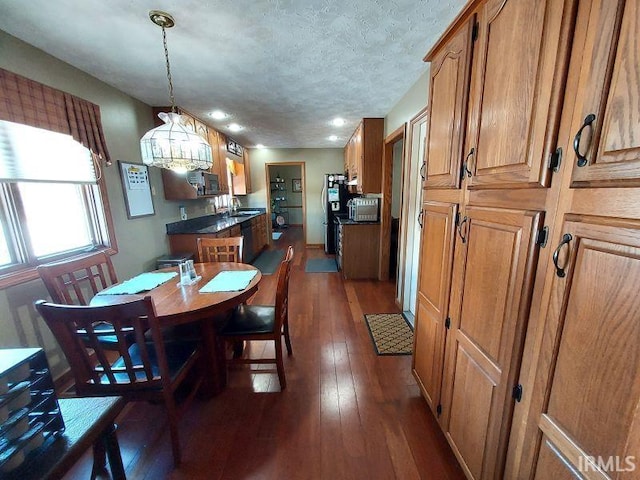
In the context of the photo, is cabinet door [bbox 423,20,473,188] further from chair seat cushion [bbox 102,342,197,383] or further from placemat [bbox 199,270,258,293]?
chair seat cushion [bbox 102,342,197,383]

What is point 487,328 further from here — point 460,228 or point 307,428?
point 307,428

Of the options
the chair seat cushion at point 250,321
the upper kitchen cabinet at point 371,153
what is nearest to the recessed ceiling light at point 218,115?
the upper kitchen cabinet at point 371,153

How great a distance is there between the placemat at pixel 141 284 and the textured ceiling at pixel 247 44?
1628mm

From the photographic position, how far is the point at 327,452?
4.44 feet

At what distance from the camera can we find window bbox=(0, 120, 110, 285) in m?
1.63

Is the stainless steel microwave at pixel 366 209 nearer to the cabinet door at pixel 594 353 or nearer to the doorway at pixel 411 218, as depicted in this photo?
the doorway at pixel 411 218

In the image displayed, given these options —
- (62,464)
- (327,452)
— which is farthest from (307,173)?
(62,464)

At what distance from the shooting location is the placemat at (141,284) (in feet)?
5.40

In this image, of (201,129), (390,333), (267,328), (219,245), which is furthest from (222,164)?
(390,333)

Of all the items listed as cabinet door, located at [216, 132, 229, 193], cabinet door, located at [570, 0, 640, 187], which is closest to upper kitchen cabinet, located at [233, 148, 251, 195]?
cabinet door, located at [216, 132, 229, 193]

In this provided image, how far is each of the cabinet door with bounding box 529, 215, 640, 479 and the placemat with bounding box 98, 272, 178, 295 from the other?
6.77 feet

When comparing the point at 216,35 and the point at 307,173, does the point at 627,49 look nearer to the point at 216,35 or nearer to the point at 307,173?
the point at 216,35

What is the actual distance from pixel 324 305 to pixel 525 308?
2412 millimetres

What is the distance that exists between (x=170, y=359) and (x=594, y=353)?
5.79 feet
